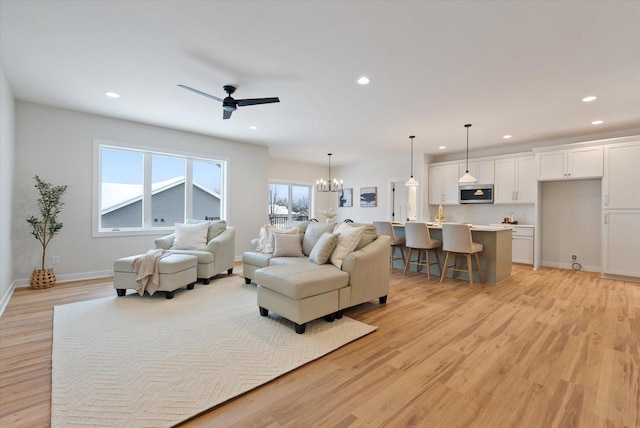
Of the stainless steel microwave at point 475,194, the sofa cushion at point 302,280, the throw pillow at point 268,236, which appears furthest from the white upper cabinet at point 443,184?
the sofa cushion at point 302,280

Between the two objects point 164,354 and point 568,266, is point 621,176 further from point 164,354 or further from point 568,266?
point 164,354

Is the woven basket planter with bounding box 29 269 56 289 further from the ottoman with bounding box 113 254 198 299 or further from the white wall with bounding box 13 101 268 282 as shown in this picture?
the ottoman with bounding box 113 254 198 299

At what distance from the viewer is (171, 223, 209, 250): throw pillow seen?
4.45 meters

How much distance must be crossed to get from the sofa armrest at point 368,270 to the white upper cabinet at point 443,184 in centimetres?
431

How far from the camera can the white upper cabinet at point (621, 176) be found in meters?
4.61

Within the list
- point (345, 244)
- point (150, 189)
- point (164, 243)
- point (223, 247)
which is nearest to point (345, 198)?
point (223, 247)

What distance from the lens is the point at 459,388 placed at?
73.2 inches

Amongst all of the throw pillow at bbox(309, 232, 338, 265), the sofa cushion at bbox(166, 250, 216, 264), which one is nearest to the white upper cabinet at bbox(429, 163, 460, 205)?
the throw pillow at bbox(309, 232, 338, 265)

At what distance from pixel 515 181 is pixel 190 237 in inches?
→ 258

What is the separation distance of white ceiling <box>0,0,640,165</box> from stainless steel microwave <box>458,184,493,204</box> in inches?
73.8

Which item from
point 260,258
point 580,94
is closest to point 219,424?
point 260,258

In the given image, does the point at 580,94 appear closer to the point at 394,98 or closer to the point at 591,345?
the point at 394,98

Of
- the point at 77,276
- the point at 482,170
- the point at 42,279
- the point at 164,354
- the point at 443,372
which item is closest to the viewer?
the point at 443,372

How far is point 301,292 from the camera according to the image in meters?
2.58
